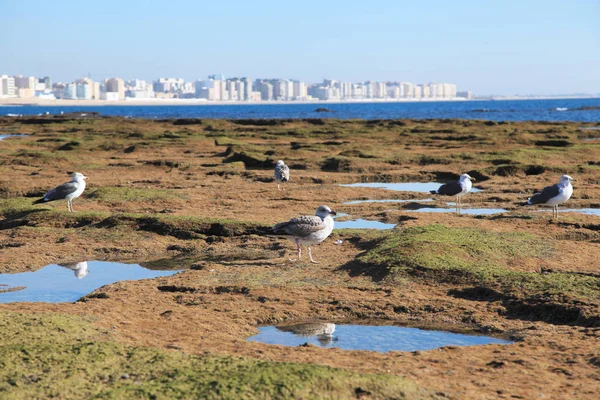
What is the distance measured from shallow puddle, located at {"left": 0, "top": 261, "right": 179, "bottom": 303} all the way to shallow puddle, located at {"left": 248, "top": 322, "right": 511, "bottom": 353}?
11.1 feet

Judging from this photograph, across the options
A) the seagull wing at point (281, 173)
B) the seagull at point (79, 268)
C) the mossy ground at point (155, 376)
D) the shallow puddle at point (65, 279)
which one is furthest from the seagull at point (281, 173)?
the mossy ground at point (155, 376)

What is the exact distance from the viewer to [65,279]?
40.0 feet

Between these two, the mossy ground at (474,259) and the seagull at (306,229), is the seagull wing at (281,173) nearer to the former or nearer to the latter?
the mossy ground at (474,259)

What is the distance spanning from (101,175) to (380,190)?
1033cm

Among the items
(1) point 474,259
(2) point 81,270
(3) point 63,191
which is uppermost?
(3) point 63,191

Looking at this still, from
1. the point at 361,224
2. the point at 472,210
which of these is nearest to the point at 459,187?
the point at 472,210

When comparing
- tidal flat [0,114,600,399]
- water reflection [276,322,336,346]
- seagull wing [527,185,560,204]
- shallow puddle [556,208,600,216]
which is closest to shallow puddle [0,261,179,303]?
tidal flat [0,114,600,399]

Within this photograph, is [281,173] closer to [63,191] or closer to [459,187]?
[459,187]

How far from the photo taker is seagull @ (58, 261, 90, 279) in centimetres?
1261

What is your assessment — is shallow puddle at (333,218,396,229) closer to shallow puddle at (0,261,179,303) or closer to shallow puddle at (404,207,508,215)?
shallow puddle at (404,207,508,215)

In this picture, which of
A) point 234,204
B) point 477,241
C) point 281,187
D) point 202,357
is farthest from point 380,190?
point 202,357

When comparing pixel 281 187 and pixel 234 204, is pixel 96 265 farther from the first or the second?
pixel 281 187

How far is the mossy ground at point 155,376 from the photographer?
6152 millimetres

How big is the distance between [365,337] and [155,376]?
3.09 m
